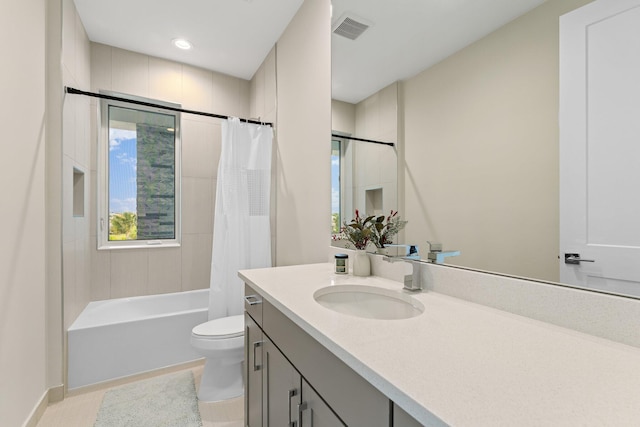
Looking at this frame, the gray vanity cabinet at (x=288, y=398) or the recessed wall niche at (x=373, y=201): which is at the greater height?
the recessed wall niche at (x=373, y=201)

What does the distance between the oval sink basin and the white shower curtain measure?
1291 millimetres

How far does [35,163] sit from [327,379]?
6.45ft

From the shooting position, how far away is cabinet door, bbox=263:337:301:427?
2.97 ft

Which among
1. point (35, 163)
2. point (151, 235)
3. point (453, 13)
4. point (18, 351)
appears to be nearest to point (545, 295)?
point (453, 13)

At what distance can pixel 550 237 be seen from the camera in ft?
2.64

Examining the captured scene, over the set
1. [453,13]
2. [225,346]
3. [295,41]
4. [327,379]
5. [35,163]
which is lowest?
[225,346]

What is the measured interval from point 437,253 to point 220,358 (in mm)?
1556

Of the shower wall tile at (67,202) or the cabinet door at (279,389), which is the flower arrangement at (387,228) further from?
the shower wall tile at (67,202)

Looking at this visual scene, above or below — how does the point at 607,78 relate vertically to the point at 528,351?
above

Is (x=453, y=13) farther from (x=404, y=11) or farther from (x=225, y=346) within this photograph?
(x=225, y=346)

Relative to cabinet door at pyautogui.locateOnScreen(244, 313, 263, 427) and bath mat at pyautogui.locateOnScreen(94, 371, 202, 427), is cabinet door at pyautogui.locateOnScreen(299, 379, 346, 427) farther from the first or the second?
bath mat at pyautogui.locateOnScreen(94, 371, 202, 427)

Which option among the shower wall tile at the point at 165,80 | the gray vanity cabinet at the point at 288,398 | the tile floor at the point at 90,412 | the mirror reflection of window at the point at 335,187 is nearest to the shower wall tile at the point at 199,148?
the shower wall tile at the point at 165,80

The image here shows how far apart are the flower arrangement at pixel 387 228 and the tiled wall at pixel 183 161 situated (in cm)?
221

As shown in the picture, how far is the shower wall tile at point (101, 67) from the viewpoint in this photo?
2549mm
